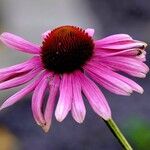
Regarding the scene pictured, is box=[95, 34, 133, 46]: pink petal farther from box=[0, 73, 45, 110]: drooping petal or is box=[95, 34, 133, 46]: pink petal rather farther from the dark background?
the dark background

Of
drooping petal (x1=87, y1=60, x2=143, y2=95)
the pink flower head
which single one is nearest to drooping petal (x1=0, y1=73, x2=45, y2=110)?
the pink flower head

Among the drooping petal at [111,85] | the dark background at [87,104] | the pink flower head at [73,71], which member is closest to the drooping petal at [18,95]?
the pink flower head at [73,71]

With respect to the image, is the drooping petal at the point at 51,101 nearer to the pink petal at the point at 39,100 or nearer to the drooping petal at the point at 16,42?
the pink petal at the point at 39,100

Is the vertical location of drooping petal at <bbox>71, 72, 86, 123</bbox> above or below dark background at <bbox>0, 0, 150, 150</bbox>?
above

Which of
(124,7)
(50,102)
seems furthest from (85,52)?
(124,7)

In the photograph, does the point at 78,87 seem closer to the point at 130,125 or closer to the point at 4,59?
the point at 130,125

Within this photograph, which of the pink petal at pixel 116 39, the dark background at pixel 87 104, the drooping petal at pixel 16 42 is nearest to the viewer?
the pink petal at pixel 116 39
